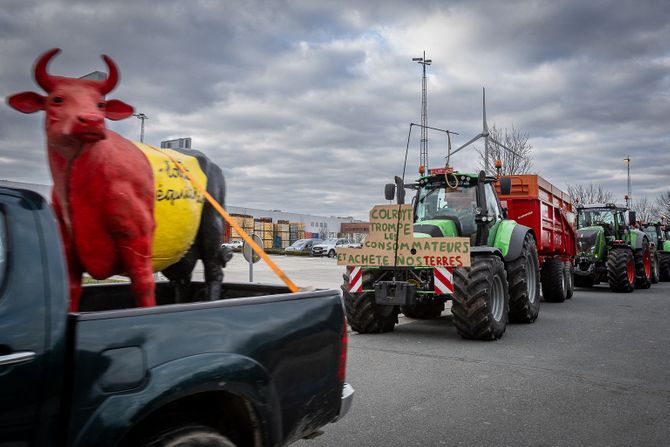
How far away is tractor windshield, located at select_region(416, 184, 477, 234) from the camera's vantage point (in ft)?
31.8

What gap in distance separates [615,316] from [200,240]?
373 inches

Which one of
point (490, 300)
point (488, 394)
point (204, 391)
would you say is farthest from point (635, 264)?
point (204, 391)

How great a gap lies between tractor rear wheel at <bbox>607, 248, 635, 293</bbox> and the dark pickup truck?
15718 millimetres

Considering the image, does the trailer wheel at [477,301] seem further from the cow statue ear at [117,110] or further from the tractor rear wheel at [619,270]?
the tractor rear wheel at [619,270]

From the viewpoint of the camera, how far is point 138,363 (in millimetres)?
2191

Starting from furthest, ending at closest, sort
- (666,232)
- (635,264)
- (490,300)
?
(666,232) < (635,264) < (490,300)

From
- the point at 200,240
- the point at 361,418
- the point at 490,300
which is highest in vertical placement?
the point at 200,240

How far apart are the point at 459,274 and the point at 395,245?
1.03 m

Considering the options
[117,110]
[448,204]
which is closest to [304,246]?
[448,204]

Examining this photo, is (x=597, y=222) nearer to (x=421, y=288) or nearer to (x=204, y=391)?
(x=421, y=288)

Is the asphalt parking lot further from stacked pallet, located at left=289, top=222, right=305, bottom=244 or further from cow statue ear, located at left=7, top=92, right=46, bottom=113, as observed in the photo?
stacked pallet, located at left=289, top=222, right=305, bottom=244

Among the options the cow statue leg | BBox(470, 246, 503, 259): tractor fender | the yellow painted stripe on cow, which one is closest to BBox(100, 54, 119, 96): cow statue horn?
the yellow painted stripe on cow

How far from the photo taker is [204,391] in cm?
236

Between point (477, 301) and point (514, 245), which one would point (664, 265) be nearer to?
point (514, 245)
